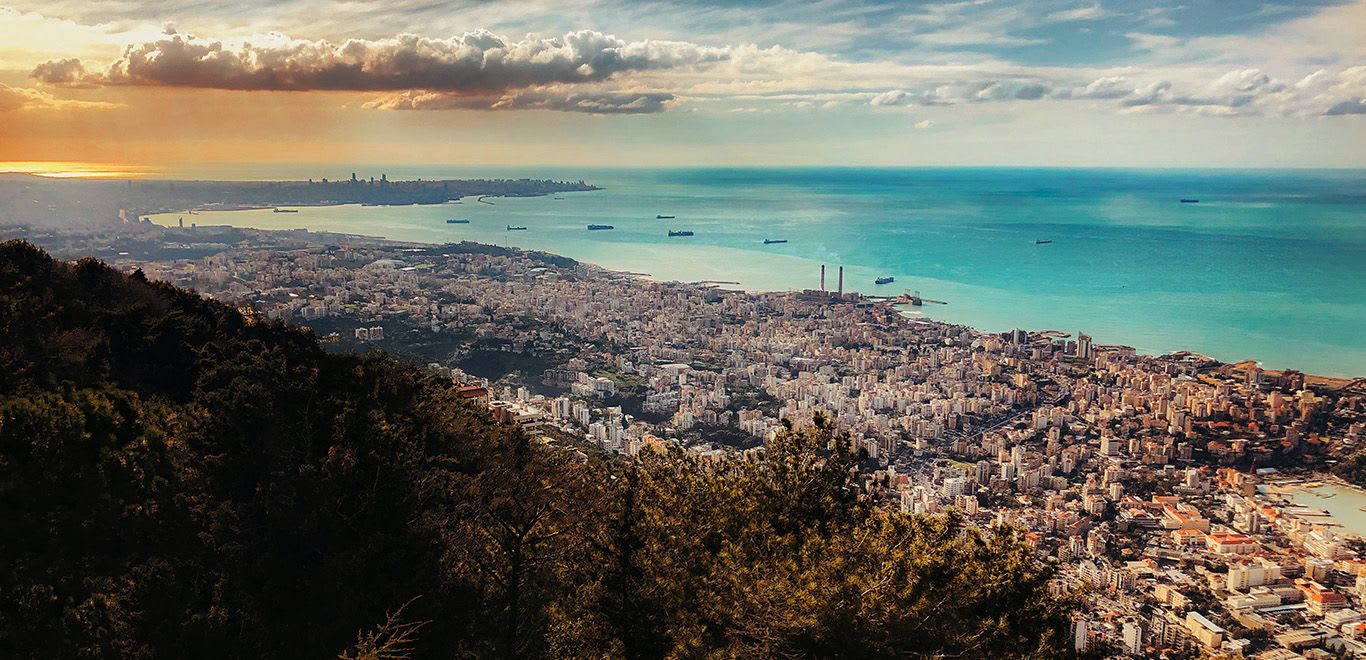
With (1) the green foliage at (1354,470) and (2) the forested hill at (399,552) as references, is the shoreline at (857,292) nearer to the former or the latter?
(1) the green foliage at (1354,470)

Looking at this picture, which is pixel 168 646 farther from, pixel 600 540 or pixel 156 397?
pixel 156 397

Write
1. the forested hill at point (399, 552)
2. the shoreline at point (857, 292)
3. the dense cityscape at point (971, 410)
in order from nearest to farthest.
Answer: the forested hill at point (399, 552), the dense cityscape at point (971, 410), the shoreline at point (857, 292)

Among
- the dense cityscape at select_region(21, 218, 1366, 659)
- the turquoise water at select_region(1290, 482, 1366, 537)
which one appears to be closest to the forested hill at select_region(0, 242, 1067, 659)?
the dense cityscape at select_region(21, 218, 1366, 659)

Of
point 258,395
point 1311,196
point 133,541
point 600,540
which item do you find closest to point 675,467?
point 600,540

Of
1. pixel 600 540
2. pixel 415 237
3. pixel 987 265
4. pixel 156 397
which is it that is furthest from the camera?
pixel 415 237

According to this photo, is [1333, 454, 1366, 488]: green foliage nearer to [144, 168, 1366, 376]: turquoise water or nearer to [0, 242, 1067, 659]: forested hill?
[144, 168, 1366, 376]: turquoise water

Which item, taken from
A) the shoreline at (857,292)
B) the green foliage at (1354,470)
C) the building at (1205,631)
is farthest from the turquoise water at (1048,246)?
the building at (1205,631)
